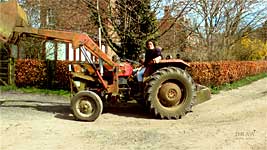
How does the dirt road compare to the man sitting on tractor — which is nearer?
the dirt road

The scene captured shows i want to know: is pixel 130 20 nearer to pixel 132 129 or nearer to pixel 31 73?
pixel 31 73

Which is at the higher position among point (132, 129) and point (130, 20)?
point (130, 20)

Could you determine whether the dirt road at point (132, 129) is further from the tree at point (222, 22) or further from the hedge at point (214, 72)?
the tree at point (222, 22)

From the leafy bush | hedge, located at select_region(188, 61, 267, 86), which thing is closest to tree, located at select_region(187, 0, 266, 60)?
hedge, located at select_region(188, 61, 267, 86)

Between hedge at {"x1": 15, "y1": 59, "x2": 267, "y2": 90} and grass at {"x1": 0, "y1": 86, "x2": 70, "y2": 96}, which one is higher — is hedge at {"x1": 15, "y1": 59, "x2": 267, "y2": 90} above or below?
above

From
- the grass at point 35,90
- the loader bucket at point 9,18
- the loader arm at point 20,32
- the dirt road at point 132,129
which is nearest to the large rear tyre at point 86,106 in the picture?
the dirt road at point 132,129

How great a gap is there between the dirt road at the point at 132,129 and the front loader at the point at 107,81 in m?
0.35

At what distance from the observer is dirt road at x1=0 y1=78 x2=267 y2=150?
6.56m

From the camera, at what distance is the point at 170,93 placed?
9.46 metres

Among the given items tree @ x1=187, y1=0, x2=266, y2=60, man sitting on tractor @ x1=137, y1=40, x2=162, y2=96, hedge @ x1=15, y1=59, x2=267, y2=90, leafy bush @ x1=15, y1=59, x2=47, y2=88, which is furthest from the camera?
tree @ x1=187, y1=0, x2=266, y2=60

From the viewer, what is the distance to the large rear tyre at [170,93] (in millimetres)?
9242

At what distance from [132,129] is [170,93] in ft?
6.06

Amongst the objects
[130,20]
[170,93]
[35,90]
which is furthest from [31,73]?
[170,93]

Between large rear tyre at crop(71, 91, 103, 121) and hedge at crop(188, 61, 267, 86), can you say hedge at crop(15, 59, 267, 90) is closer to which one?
hedge at crop(188, 61, 267, 86)
